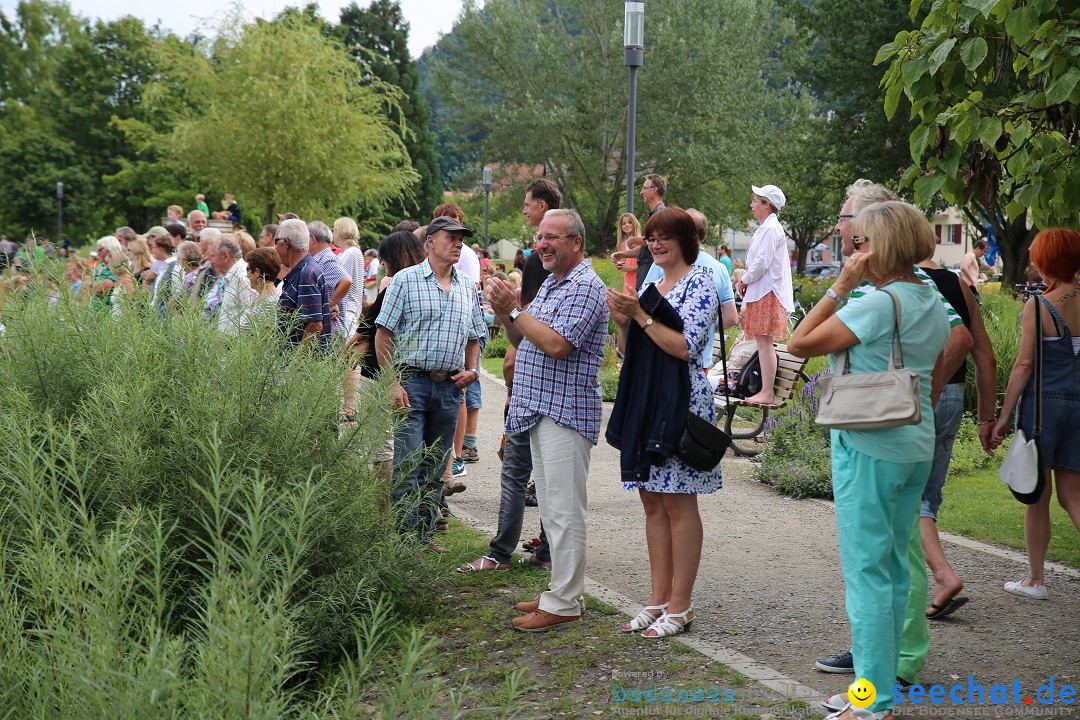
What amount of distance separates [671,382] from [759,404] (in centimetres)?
508

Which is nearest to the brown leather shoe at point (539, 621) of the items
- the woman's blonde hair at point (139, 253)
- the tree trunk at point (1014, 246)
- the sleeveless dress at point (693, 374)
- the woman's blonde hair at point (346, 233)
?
the sleeveless dress at point (693, 374)

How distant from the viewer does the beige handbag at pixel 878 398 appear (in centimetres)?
386

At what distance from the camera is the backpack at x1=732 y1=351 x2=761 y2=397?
10.0m

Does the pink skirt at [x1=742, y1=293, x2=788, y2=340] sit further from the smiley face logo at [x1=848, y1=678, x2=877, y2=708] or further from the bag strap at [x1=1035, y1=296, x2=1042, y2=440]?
the smiley face logo at [x1=848, y1=678, x2=877, y2=708]

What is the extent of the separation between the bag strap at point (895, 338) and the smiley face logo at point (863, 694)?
3.81 ft

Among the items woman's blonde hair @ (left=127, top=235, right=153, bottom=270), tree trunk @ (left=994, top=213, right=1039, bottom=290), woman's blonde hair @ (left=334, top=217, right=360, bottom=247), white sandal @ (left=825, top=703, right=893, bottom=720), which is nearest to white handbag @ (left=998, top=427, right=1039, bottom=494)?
white sandal @ (left=825, top=703, right=893, bottom=720)

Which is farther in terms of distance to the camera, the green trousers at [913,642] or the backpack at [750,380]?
the backpack at [750,380]

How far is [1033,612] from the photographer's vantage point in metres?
5.34

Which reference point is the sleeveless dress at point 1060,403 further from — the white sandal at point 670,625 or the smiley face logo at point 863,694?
the smiley face logo at point 863,694

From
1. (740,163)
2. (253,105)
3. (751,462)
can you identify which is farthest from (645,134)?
(751,462)

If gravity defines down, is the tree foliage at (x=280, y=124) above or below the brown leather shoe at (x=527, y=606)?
above

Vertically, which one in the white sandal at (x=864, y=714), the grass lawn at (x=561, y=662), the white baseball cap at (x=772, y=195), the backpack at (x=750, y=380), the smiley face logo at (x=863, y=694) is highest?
the white baseball cap at (x=772, y=195)

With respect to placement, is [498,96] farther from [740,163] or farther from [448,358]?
[448,358]

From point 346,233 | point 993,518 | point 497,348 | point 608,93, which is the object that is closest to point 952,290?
point 993,518
